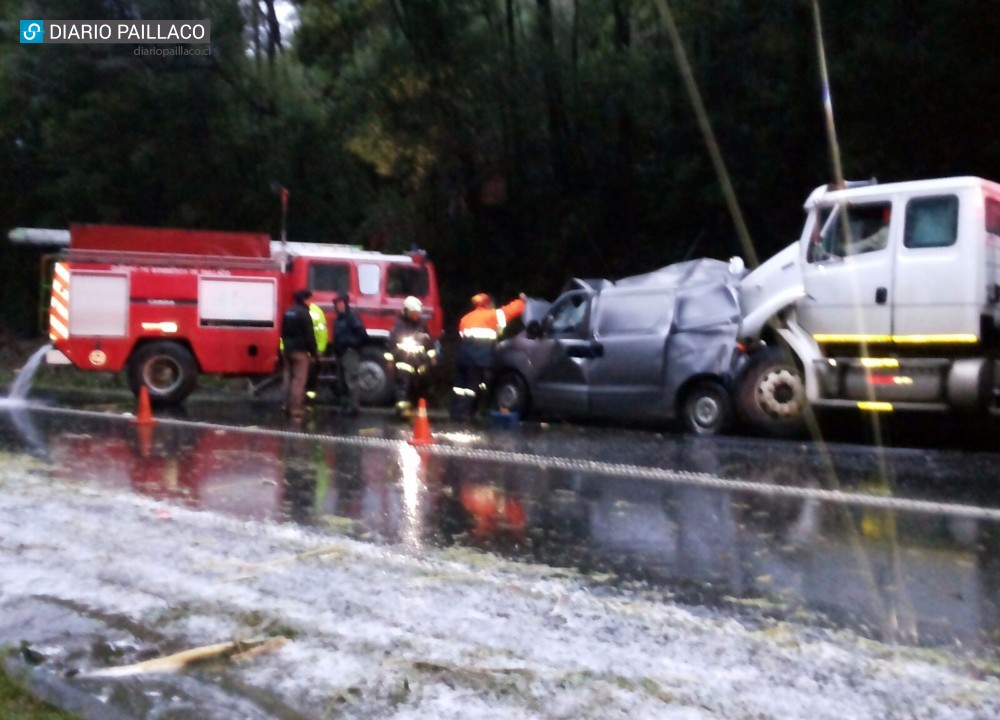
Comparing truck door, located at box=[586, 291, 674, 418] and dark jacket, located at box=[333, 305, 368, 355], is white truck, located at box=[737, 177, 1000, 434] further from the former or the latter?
dark jacket, located at box=[333, 305, 368, 355]

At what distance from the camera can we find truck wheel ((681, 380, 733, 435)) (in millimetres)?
14266

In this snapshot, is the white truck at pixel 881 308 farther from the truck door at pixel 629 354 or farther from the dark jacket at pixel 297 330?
the dark jacket at pixel 297 330

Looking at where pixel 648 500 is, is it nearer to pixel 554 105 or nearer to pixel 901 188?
pixel 901 188

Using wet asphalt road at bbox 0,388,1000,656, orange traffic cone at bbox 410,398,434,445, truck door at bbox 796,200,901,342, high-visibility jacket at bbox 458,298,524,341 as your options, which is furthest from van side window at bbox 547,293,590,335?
orange traffic cone at bbox 410,398,434,445

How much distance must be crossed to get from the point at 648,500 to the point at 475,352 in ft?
24.6

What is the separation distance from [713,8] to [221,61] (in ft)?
43.8

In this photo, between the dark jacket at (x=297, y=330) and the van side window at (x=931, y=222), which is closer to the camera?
the van side window at (x=931, y=222)

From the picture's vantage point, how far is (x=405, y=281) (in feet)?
63.9

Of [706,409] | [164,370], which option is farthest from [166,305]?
[706,409]

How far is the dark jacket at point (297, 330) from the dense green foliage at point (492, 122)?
811 centimetres

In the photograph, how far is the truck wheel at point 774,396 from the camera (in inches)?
537

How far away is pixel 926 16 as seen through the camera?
658 inches

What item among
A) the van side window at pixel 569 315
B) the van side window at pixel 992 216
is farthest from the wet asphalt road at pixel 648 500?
the van side window at pixel 992 216

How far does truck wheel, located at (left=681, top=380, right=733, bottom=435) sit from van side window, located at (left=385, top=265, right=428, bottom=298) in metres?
6.01
